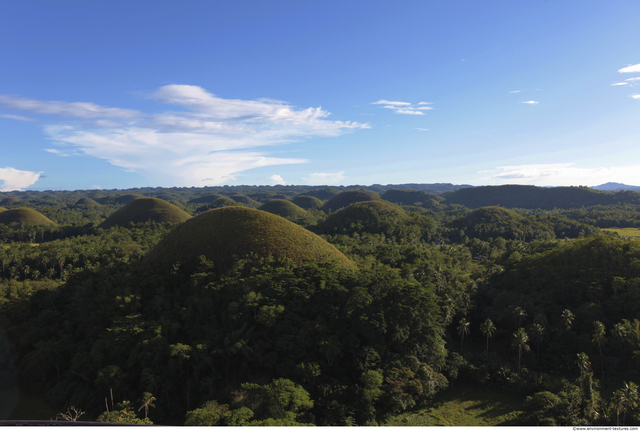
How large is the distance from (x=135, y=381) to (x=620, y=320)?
4179 centimetres

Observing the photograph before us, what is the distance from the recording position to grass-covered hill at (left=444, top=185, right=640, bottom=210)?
490 feet

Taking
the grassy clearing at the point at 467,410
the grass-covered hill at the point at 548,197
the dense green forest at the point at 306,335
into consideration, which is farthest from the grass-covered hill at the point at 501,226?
the grass-covered hill at the point at 548,197

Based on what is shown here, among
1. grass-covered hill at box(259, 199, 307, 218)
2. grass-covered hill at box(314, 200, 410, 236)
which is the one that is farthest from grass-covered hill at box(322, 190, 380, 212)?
grass-covered hill at box(314, 200, 410, 236)

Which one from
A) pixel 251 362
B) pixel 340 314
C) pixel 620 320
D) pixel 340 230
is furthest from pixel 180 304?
pixel 340 230

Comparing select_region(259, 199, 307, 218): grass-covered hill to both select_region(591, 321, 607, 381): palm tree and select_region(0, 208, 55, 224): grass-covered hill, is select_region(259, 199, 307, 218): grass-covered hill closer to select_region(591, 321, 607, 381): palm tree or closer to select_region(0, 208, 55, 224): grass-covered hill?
select_region(0, 208, 55, 224): grass-covered hill

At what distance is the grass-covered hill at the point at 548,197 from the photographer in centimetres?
14950

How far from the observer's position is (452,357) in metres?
27.2

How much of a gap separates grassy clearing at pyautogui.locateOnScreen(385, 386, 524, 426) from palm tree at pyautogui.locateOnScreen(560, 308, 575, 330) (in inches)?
358

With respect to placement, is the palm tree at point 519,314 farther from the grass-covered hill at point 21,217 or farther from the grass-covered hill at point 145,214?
the grass-covered hill at point 21,217

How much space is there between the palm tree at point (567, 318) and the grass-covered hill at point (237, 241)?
2142 centimetres

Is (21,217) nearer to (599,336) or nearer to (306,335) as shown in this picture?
(306,335)

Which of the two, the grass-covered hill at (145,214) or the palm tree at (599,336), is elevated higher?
the grass-covered hill at (145,214)

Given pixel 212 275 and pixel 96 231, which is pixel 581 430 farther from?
pixel 96 231

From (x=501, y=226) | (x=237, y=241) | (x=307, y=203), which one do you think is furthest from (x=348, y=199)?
(x=237, y=241)
